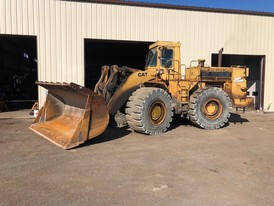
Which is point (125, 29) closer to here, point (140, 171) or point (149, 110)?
point (149, 110)

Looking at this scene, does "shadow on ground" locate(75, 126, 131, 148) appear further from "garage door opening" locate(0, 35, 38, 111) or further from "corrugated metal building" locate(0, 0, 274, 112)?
"garage door opening" locate(0, 35, 38, 111)

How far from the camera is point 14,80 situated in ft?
66.9

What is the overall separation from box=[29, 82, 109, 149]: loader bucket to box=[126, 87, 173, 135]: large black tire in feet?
4.18

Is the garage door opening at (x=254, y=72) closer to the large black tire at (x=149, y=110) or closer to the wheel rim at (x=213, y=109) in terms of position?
the wheel rim at (x=213, y=109)

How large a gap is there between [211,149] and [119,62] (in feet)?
68.6

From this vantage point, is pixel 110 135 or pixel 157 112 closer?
pixel 110 135

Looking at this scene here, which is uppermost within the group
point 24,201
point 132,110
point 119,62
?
point 119,62

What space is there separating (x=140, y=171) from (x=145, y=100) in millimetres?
3218

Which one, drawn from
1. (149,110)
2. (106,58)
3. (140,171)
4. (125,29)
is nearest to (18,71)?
(106,58)

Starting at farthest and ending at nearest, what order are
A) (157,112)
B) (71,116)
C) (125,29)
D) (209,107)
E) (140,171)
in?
1. (125,29)
2. (209,107)
3. (157,112)
4. (71,116)
5. (140,171)

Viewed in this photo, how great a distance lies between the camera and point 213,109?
9.86m

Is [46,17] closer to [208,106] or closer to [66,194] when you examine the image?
[208,106]

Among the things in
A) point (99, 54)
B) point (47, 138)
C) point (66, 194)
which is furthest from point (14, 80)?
point (66, 194)

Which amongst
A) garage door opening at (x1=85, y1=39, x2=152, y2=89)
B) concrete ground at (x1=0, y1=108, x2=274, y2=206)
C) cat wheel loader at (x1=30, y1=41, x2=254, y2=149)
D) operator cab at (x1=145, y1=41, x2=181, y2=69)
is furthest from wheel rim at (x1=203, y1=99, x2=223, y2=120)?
garage door opening at (x1=85, y1=39, x2=152, y2=89)
